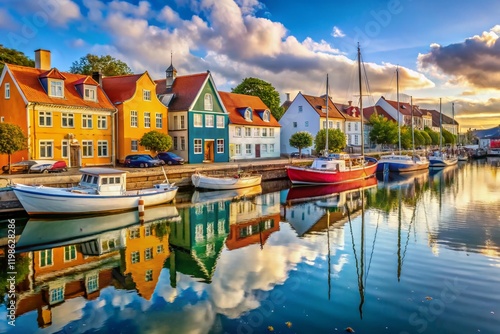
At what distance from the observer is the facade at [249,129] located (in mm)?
49531

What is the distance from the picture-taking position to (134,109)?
38.9 m

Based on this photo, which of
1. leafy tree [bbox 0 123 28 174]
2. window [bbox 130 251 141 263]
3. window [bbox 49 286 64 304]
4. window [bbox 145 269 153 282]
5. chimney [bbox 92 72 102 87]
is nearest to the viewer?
window [bbox 49 286 64 304]

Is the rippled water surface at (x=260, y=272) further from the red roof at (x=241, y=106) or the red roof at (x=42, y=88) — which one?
the red roof at (x=241, y=106)

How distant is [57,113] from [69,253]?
2042 cm

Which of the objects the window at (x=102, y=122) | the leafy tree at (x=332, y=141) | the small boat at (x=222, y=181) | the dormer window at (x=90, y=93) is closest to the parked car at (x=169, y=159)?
the small boat at (x=222, y=181)

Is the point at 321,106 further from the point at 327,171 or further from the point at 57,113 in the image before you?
the point at 57,113

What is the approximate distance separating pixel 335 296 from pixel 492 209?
18464 millimetres

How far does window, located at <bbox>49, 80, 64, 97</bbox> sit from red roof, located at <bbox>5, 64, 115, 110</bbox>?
1.22ft

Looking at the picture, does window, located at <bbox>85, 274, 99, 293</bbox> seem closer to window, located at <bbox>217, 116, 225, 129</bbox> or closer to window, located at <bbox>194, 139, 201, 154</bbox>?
window, located at <bbox>194, 139, 201, 154</bbox>

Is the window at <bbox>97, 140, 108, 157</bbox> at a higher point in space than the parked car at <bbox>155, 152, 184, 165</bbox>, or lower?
higher

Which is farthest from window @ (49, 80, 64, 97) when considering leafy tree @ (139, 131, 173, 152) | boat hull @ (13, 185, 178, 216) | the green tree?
the green tree

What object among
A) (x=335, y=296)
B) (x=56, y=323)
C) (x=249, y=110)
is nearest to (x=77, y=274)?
(x=56, y=323)

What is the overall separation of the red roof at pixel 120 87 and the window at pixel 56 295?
93.5 ft

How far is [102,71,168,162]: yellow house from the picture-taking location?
37906 mm
